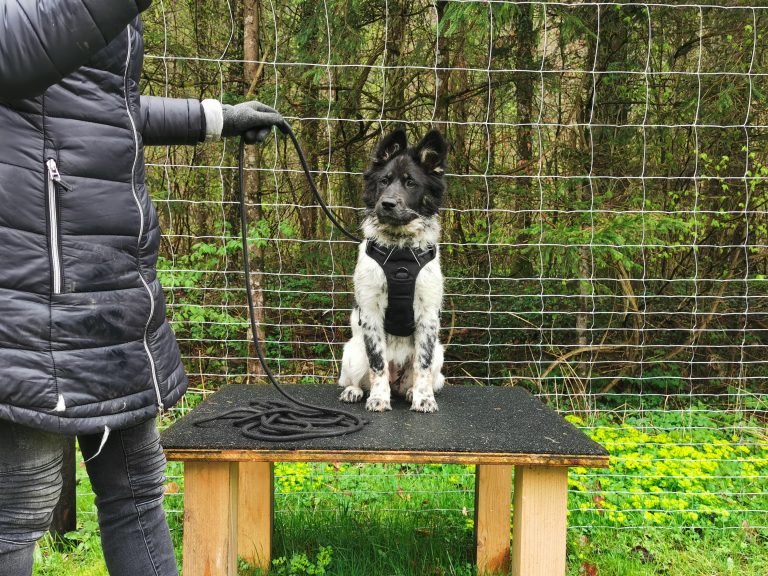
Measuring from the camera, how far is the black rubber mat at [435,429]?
78.7 inches

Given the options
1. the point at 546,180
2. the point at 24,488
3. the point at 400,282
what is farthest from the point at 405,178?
the point at 546,180

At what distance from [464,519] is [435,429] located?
1033 mm

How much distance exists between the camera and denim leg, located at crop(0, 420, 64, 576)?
1308 mm

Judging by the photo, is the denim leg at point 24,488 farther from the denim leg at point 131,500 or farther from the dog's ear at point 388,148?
the dog's ear at point 388,148

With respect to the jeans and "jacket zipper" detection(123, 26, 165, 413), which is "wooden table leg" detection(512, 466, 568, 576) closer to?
the jeans

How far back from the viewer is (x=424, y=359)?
2691 millimetres

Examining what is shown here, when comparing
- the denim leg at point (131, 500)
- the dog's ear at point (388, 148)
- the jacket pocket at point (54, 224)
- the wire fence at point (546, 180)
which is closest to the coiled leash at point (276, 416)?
the denim leg at point (131, 500)

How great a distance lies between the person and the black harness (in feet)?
4.14

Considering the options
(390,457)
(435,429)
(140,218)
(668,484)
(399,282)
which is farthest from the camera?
(668,484)

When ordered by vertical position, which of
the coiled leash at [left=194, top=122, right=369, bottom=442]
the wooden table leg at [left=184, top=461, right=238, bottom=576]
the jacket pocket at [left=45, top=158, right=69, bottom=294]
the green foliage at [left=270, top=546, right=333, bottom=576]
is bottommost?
the green foliage at [left=270, top=546, right=333, bottom=576]

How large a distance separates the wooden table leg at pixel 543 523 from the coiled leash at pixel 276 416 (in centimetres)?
65

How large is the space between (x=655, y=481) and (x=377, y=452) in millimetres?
2064

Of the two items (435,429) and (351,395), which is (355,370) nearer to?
(351,395)

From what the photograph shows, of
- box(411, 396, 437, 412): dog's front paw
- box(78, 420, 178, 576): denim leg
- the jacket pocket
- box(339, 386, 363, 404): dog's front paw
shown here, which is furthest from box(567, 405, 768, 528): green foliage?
the jacket pocket
